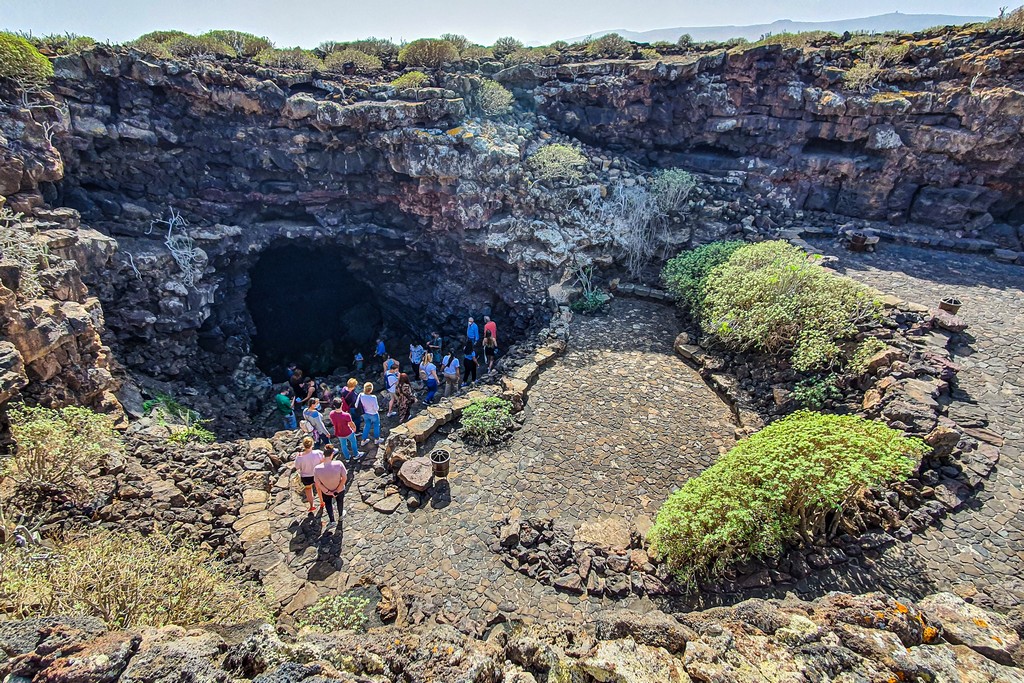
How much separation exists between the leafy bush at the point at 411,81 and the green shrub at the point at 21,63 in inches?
344

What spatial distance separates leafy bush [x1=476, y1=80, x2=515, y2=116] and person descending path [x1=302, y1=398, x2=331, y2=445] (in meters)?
11.6

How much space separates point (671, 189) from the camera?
51.1 feet

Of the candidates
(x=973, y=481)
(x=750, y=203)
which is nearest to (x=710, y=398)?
(x=973, y=481)

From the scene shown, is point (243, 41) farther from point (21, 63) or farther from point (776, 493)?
point (776, 493)

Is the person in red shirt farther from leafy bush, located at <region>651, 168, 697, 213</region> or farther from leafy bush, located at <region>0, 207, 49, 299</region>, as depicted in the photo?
leafy bush, located at <region>651, 168, 697, 213</region>

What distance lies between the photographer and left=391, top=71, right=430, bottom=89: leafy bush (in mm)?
15656

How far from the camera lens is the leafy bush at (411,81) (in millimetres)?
15656

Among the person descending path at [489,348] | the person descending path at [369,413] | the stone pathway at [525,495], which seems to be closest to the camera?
the stone pathway at [525,495]

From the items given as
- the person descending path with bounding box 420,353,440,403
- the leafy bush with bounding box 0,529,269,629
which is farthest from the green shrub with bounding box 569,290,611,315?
the leafy bush with bounding box 0,529,269,629

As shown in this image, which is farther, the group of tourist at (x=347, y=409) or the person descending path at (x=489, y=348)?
the person descending path at (x=489, y=348)

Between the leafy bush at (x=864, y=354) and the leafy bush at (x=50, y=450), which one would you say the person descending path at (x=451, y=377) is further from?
the leafy bush at (x=864, y=354)

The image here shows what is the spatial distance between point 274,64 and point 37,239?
9439 millimetres

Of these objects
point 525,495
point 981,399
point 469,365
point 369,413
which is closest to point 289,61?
point 469,365

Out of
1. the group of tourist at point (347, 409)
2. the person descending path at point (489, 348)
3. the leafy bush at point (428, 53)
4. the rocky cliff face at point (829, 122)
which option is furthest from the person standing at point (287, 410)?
the rocky cliff face at point (829, 122)
